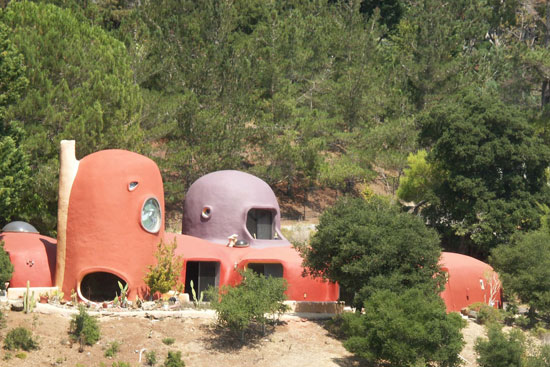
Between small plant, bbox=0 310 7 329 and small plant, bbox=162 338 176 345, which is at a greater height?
small plant, bbox=0 310 7 329

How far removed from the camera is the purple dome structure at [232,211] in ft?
117

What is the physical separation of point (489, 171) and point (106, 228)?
21.0 m

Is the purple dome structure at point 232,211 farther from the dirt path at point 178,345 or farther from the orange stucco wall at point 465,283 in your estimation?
the dirt path at point 178,345

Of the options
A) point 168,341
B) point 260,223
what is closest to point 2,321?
point 168,341

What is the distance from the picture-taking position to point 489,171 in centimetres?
4188

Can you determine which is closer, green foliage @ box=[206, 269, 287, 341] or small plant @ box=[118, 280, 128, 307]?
green foliage @ box=[206, 269, 287, 341]

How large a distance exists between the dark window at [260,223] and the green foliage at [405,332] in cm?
1071

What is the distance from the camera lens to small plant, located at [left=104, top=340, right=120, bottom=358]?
24.9m

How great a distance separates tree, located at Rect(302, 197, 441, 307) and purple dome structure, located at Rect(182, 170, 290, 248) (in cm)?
588

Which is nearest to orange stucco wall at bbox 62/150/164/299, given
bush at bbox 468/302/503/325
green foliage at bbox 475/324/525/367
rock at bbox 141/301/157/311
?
rock at bbox 141/301/157/311

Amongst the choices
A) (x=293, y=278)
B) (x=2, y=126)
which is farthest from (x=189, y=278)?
(x=2, y=126)

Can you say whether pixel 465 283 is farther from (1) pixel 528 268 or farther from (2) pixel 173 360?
(2) pixel 173 360

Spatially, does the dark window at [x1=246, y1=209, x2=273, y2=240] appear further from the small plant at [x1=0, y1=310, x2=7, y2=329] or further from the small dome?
the small plant at [x1=0, y1=310, x2=7, y2=329]

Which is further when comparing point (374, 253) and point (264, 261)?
point (264, 261)
